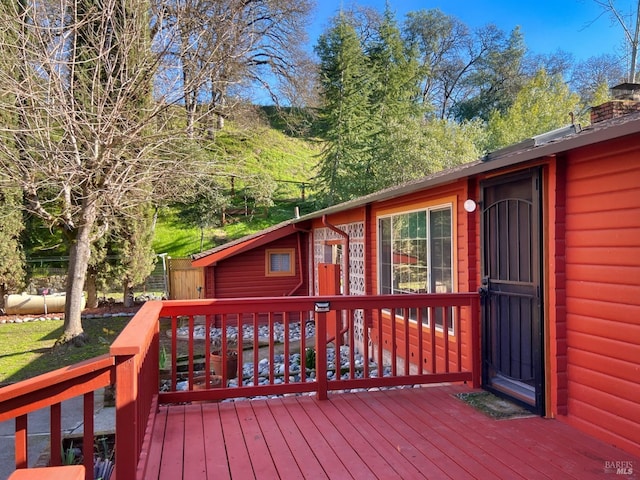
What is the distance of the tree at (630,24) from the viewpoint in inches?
314

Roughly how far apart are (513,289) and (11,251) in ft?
45.4

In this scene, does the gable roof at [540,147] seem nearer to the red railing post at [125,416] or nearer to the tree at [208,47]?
the red railing post at [125,416]

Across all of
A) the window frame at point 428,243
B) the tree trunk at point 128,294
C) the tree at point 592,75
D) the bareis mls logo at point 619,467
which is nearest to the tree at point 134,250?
the tree trunk at point 128,294

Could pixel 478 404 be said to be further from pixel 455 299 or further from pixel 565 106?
pixel 565 106

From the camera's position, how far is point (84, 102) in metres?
7.57

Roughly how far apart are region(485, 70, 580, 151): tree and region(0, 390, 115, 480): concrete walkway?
17.9 meters

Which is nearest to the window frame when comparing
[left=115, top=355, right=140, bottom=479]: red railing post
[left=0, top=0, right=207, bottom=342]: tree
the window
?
the window

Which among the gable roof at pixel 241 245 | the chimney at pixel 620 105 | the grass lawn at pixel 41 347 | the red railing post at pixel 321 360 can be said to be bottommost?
the grass lawn at pixel 41 347

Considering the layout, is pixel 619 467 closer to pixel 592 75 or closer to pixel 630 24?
pixel 630 24

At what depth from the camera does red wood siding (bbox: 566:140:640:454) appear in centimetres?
269

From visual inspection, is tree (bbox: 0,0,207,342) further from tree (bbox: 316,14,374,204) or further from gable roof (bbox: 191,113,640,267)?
tree (bbox: 316,14,374,204)

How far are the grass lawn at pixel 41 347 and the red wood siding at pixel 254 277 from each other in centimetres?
279

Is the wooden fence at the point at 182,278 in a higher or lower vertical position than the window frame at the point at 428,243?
lower

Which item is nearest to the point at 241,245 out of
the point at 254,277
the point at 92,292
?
the point at 254,277
